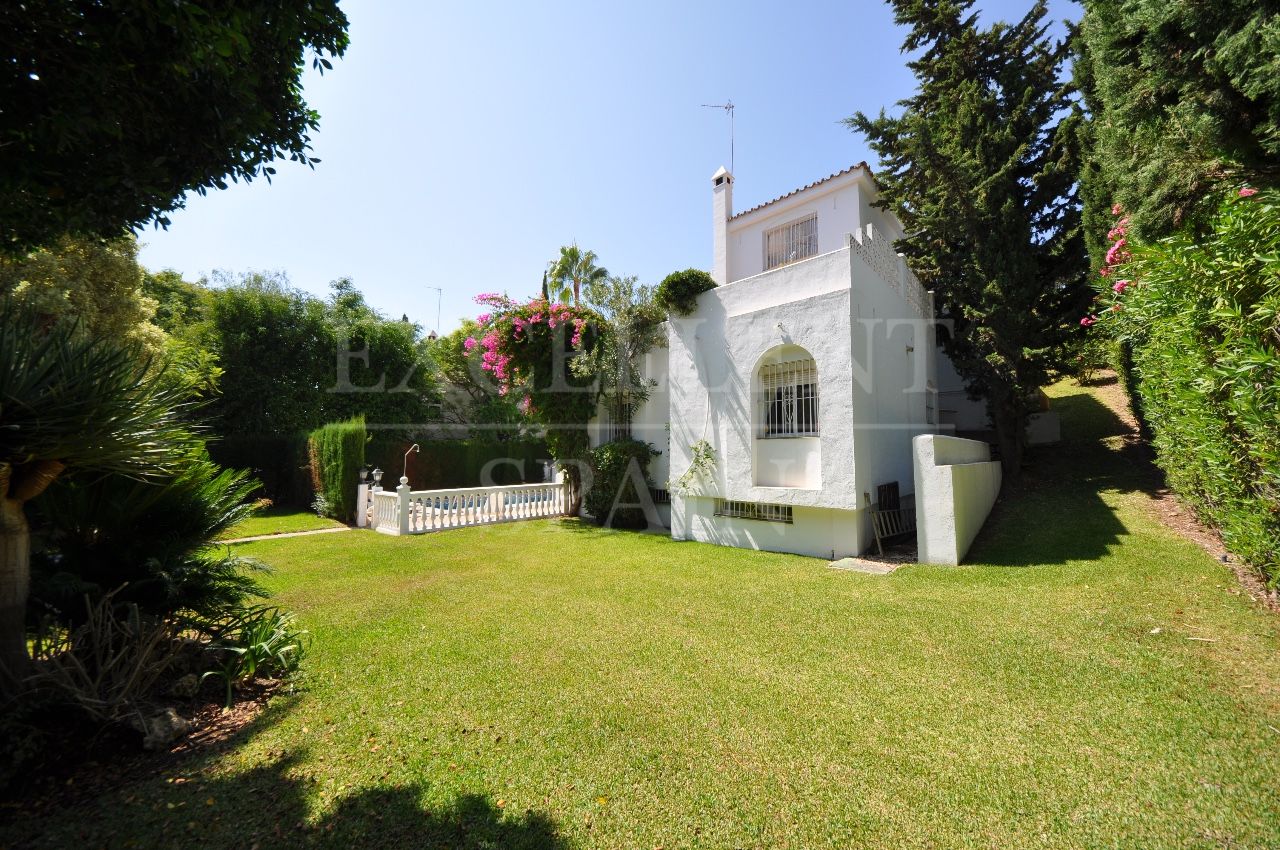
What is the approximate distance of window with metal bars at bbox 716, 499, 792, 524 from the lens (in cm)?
959

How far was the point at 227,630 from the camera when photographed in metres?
4.52

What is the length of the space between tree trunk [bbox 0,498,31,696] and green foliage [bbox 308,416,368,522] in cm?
1161

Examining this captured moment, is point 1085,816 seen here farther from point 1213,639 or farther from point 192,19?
point 192,19

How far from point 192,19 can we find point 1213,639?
944 cm

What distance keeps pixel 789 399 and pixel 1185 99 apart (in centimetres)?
606

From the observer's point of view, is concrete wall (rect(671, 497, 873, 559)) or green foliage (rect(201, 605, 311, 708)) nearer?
green foliage (rect(201, 605, 311, 708))

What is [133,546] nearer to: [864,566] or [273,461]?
[864,566]

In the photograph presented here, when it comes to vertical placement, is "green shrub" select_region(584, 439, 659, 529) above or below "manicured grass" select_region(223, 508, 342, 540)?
above

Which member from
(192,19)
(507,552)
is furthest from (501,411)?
(192,19)

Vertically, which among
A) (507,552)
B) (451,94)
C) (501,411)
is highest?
(451,94)

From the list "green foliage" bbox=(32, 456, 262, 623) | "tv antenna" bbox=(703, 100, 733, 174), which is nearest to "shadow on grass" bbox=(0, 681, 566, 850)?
"green foliage" bbox=(32, 456, 262, 623)

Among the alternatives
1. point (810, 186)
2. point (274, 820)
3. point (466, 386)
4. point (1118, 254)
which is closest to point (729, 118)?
point (810, 186)

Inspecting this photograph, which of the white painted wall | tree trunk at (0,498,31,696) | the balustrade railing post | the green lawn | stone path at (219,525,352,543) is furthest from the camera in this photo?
the white painted wall

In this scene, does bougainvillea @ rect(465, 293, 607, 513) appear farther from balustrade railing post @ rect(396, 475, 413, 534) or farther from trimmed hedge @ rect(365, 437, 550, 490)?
trimmed hedge @ rect(365, 437, 550, 490)
